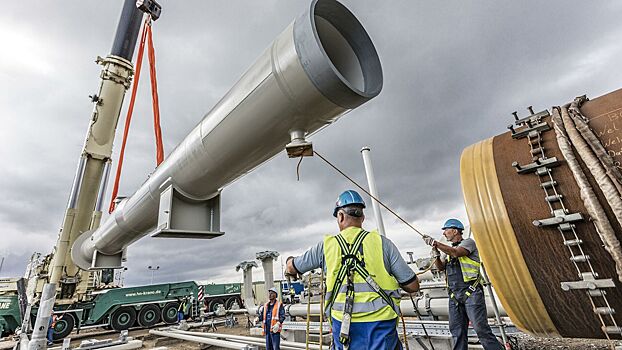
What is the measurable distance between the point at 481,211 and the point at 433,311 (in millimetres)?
4121

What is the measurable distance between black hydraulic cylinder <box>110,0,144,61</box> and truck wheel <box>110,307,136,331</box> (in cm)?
1069

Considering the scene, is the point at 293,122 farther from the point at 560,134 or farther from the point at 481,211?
the point at 560,134

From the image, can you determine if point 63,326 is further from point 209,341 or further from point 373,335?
point 373,335

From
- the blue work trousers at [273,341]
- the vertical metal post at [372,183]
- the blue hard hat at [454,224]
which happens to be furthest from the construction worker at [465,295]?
the blue work trousers at [273,341]

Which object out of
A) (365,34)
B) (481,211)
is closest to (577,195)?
(481,211)

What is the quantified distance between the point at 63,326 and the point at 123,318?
2.14 metres

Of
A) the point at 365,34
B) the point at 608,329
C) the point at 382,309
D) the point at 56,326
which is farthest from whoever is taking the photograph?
the point at 56,326

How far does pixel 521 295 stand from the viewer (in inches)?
75.3

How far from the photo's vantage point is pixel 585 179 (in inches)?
64.6

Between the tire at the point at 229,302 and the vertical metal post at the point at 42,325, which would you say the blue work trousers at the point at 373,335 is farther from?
the tire at the point at 229,302

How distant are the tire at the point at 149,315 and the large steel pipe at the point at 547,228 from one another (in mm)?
15783

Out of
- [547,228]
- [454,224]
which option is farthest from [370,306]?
[454,224]

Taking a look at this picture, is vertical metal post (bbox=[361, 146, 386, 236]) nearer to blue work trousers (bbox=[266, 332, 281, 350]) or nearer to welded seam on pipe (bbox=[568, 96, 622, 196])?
blue work trousers (bbox=[266, 332, 281, 350])

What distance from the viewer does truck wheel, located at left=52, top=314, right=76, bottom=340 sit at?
1188cm
